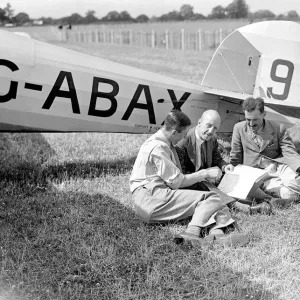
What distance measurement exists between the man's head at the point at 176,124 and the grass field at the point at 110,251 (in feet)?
2.88

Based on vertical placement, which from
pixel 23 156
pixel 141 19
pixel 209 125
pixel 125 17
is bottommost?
pixel 23 156

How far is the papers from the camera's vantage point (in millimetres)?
4824

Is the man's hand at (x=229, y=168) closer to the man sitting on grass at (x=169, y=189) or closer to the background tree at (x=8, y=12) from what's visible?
the man sitting on grass at (x=169, y=189)

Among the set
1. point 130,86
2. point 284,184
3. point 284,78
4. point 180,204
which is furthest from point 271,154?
point 130,86

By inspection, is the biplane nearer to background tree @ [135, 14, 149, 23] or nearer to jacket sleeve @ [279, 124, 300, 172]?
jacket sleeve @ [279, 124, 300, 172]

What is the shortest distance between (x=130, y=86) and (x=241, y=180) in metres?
2.28

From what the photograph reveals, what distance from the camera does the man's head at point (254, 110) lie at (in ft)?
16.5

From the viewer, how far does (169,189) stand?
4574mm

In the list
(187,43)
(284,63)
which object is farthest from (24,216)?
(187,43)

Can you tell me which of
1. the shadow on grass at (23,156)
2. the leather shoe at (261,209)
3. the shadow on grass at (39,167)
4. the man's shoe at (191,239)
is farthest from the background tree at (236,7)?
the man's shoe at (191,239)

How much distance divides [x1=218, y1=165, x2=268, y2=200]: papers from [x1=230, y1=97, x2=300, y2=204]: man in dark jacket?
15.4 inches

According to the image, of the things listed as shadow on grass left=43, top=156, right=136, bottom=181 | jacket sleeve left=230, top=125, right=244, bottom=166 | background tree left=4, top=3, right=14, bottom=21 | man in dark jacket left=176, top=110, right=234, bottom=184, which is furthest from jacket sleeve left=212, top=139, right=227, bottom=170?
background tree left=4, top=3, right=14, bottom=21

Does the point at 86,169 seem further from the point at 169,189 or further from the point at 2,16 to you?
the point at 2,16

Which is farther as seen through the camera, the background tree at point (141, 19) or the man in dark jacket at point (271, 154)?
the background tree at point (141, 19)
